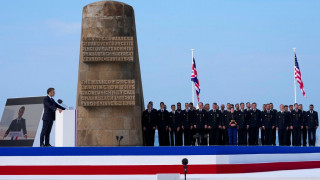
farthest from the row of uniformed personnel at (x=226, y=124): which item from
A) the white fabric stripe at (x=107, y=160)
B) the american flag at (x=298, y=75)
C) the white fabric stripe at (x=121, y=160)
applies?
the american flag at (x=298, y=75)

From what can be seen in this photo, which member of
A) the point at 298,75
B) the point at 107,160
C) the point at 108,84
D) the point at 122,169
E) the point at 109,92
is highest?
the point at 298,75

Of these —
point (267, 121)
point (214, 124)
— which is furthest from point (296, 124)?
point (214, 124)

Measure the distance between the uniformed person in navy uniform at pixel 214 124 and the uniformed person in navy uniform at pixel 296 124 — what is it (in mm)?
3400

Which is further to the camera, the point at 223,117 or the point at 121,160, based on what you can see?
the point at 223,117

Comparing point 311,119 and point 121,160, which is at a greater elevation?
point 311,119

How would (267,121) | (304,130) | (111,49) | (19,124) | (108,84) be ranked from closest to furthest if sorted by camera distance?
(19,124) → (108,84) → (111,49) → (267,121) → (304,130)

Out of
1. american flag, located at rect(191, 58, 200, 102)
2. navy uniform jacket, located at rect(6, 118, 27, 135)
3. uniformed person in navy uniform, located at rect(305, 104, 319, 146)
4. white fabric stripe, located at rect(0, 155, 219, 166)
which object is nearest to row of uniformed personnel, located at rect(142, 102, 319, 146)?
uniformed person in navy uniform, located at rect(305, 104, 319, 146)

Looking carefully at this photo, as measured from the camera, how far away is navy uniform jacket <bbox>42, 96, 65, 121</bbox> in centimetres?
2011

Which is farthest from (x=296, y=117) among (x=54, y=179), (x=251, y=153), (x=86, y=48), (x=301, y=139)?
(x=54, y=179)

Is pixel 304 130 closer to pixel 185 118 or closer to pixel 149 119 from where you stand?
pixel 185 118

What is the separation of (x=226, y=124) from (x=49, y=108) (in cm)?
786

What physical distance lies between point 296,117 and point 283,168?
4.04m

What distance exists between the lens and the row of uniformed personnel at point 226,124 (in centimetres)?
2430

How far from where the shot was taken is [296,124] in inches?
1013
